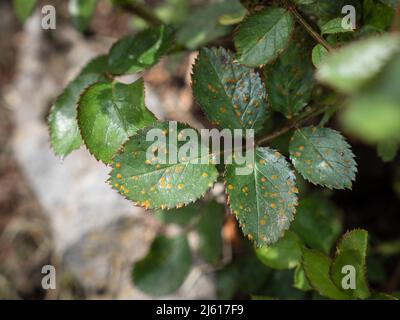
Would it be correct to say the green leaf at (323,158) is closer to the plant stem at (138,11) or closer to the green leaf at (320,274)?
the green leaf at (320,274)

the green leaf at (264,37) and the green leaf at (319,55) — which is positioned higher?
the green leaf at (264,37)

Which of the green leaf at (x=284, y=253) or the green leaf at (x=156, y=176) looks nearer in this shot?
the green leaf at (x=156, y=176)

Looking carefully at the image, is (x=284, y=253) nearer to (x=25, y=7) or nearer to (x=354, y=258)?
(x=354, y=258)

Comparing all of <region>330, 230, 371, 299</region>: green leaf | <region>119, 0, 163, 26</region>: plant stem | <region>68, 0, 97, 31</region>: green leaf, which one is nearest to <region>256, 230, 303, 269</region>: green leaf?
<region>330, 230, 371, 299</region>: green leaf

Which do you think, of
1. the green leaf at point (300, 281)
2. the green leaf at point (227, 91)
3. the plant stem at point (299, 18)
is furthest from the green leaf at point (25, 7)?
the green leaf at point (300, 281)

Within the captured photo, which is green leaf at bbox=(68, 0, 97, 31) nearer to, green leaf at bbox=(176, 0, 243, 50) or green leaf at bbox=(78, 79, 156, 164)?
green leaf at bbox=(176, 0, 243, 50)
